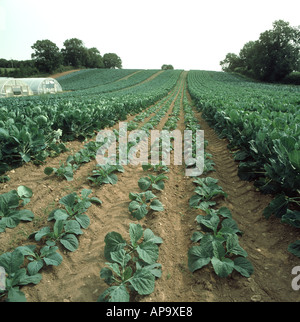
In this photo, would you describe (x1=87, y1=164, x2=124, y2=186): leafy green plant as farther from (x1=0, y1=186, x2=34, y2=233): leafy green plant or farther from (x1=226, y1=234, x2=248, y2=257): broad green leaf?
(x1=226, y1=234, x2=248, y2=257): broad green leaf

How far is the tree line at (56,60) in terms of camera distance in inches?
2269

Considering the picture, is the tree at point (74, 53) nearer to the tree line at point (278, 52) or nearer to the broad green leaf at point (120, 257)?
the tree line at point (278, 52)

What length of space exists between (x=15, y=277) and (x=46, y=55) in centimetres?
7413

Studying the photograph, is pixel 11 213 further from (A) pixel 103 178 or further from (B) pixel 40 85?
(B) pixel 40 85

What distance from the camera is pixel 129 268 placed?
1911 millimetres

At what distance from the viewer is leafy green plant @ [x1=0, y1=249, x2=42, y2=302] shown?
5.68 feet

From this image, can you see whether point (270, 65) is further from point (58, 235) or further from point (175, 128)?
point (58, 235)

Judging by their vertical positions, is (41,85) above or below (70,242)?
above

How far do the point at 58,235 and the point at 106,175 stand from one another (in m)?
1.61

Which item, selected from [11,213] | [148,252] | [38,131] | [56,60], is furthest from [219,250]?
[56,60]

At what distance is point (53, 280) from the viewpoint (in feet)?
6.61

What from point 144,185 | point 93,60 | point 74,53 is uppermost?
point 74,53

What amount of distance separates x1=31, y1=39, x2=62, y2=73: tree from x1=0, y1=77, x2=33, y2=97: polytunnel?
3673 cm

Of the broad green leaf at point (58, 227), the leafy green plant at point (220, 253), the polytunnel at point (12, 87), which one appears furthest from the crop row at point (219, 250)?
the polytunnel at point (12, 87)
